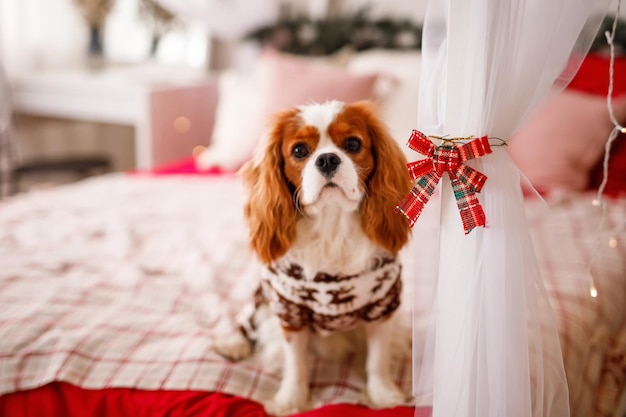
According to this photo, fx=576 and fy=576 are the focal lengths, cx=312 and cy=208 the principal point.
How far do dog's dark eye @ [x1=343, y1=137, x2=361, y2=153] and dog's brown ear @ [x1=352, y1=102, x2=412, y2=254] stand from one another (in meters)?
0.05

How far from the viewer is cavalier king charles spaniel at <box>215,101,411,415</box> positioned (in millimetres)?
1021

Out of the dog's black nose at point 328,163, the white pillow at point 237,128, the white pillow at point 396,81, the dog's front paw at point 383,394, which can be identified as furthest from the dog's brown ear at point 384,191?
the white pillow at point 237,128

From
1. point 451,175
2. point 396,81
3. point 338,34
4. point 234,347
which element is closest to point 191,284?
point 234,347

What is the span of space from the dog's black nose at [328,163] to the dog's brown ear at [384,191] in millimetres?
114

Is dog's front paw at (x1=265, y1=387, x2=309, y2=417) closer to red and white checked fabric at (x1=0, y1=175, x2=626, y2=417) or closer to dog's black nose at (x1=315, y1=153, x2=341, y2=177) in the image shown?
red and white checked fabric at (x1=0, y1=175, x2=626, y2=417)

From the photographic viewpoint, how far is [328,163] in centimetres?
97

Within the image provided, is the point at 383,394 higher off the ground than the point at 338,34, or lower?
lower

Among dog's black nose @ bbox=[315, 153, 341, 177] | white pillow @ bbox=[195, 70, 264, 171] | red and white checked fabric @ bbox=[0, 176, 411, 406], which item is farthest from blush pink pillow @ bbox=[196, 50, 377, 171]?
dog's black nose @ bbox=[315, 153, 341, 177]

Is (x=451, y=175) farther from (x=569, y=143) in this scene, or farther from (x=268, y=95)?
(x=268, y=95)

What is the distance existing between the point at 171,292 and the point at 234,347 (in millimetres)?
351

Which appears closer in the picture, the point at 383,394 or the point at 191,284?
the point at 383,394

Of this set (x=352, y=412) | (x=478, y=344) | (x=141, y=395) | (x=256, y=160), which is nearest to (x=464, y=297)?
(x=478, y=344)

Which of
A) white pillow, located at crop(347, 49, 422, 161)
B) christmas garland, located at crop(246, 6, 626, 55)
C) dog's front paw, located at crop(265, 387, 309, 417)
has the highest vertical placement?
christmas garland, located at crop(246, 6, 626, 55)

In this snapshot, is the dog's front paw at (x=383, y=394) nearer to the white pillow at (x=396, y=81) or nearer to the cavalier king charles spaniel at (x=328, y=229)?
the cavalier king charles spaniel at (x=328, y=229)
